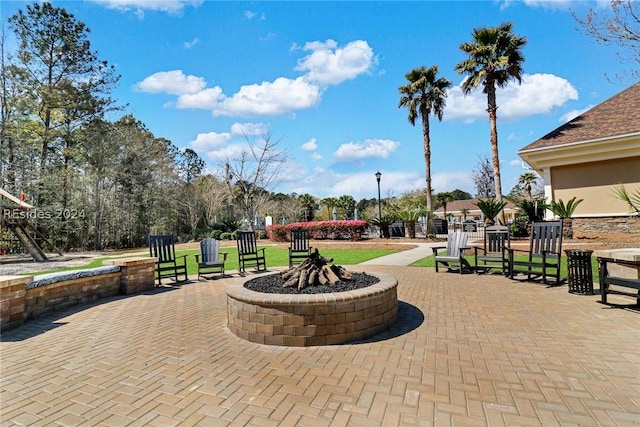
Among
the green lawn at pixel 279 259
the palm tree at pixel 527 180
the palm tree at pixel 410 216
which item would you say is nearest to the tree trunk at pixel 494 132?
the palm tree at pixel 410 216

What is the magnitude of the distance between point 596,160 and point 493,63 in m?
6.95

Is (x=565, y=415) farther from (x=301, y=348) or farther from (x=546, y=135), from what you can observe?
(x=546, y=135)

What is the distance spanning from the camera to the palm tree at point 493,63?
15555 mm

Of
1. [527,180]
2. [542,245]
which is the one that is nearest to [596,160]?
[542,245]

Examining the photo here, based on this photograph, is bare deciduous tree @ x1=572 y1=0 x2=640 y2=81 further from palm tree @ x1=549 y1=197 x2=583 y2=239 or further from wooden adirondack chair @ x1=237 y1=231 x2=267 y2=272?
wooden adirondack chair @ x1=237 y1=231 x2=267 y2=272

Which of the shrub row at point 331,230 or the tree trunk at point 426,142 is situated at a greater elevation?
the tree trunk at point 426,142

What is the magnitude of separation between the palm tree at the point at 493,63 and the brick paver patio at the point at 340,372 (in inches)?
545

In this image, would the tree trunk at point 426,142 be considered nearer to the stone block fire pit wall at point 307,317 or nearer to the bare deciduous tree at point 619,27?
the bare deciduous tree at point 619,27

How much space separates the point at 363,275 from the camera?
16.2ft

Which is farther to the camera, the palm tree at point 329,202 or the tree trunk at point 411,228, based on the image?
the palm tree at point 329,202

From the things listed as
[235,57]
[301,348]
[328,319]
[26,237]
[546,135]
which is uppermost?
[235,57]

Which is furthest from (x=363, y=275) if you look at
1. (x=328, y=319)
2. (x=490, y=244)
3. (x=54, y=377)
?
(x=490, y=244)

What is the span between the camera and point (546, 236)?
6.60 metres

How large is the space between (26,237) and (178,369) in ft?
47.9
